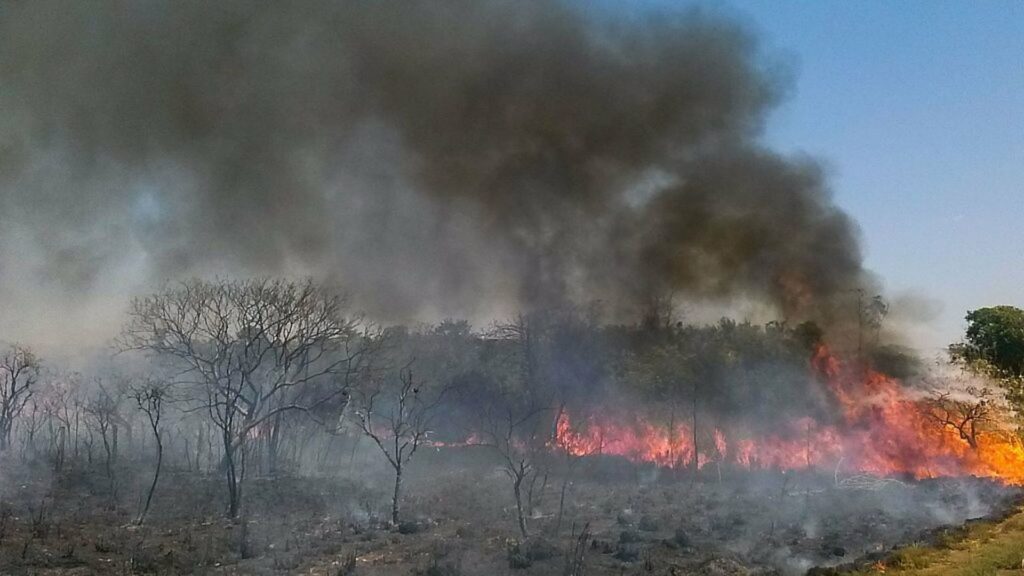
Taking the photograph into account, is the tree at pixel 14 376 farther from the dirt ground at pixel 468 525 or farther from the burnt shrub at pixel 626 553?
the burnt shrub at pixel 626 553

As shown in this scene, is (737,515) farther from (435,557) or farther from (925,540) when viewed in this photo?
(435,557)

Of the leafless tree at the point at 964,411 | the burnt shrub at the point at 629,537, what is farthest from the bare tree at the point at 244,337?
the leafless tree at the point at 964,411

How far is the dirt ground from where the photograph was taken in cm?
1691

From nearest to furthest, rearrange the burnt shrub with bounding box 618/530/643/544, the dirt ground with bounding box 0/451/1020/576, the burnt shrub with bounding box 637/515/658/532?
the dirt ground with bounding box 0/451/1020/576 < the burnt shrub with bounding box 618/530/643/544 < the burnt shrub with bounding box 637/515/658/532

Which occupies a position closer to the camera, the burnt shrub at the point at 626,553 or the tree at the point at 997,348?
the burnt shrub at the point at 626,553

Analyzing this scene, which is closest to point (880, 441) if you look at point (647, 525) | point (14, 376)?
point (647, 525)

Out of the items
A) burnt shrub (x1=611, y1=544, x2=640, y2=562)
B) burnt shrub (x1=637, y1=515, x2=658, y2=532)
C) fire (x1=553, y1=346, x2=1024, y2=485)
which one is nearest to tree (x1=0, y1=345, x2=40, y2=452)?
burnt shrub (x1=637, y1=515, x2=658, y2=532)

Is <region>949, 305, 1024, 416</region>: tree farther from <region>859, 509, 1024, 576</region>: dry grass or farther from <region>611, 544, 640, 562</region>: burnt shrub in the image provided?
<region>611, 544, 640, 562</region>: burnt shrub

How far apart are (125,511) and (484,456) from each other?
972 inches

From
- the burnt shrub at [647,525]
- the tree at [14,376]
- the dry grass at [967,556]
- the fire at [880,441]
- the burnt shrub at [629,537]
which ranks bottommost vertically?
the burnt shrub at [647,525]

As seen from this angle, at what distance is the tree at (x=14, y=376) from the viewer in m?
39.9

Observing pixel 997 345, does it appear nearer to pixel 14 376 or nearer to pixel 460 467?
pixel 460 467

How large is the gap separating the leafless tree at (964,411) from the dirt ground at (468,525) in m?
5.15

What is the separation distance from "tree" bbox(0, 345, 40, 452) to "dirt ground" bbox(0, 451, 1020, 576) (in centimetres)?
724
